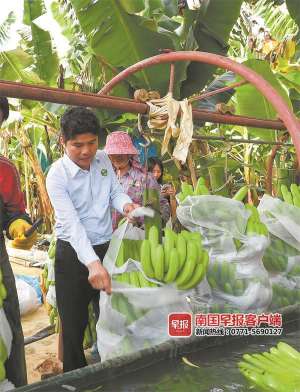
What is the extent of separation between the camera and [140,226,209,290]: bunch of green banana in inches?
63.9

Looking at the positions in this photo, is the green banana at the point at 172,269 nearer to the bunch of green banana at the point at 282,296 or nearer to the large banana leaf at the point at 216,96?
the bunch of green banana at the point at 282,296

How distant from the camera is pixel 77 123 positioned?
1.92m

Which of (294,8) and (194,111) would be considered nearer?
(194,111)

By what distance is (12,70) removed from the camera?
441 centimetres

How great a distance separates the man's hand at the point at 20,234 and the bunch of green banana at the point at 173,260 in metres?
0.45

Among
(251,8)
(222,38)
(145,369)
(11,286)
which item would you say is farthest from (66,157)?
(251,8)

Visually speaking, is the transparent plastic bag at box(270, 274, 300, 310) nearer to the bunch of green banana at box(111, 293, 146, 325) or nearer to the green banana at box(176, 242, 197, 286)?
the green banana at box(176, 242, 197, 286)

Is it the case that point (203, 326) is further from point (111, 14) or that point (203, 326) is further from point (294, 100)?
point (294, 100)

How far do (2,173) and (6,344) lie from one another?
680 mm

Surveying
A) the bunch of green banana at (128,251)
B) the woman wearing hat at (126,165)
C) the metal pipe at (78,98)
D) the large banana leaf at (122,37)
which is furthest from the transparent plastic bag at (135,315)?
the large banana leaf at (122,37)

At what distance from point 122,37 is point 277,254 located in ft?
6.17

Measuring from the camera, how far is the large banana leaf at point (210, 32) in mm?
3283

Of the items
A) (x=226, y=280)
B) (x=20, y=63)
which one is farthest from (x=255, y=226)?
(x=20, y=63)

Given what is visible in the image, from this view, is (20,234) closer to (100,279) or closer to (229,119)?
(100,279)
